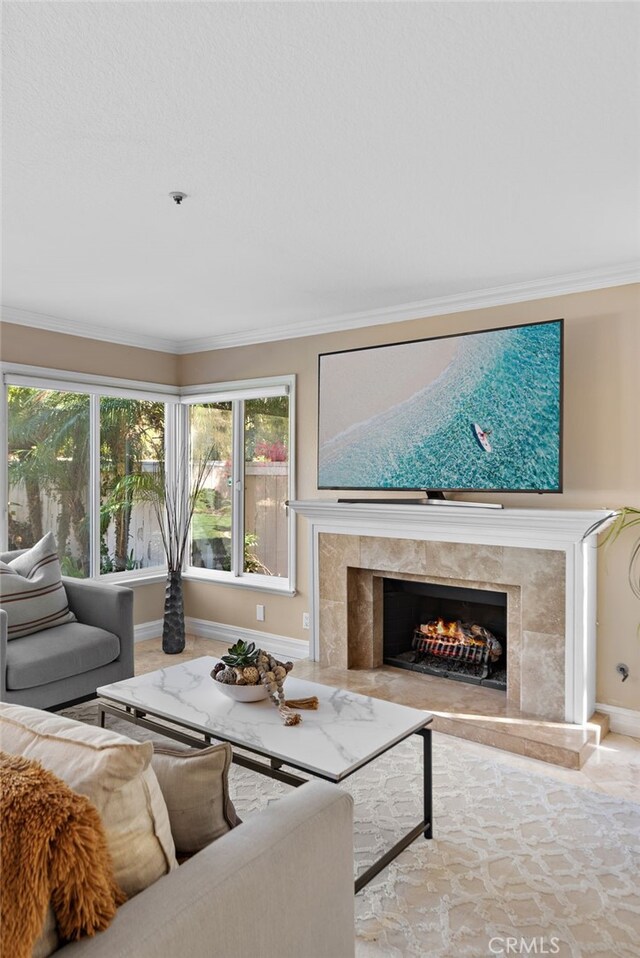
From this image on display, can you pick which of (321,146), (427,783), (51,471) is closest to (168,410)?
(51,471)

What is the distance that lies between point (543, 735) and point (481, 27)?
2940 millimetres

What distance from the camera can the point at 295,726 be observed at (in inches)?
90.4

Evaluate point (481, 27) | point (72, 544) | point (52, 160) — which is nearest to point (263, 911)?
point (481, 27)

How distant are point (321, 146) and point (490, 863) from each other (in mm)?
2506

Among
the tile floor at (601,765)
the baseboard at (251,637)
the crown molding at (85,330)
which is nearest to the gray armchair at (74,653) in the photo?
the tile floor at (601,765)

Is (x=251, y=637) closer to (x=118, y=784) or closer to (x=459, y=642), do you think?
(x=459, y=642)

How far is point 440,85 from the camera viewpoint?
1.77m

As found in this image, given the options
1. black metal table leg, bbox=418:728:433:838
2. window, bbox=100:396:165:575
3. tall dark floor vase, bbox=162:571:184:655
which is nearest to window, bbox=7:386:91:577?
window, bbox=100:396:165:575

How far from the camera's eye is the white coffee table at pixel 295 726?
2086 millimetres

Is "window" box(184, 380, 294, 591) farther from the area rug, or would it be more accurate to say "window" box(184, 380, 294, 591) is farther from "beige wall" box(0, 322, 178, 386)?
the area rug

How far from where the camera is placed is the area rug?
1935 millimetres

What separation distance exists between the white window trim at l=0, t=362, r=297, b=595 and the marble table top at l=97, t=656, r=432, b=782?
2.09m

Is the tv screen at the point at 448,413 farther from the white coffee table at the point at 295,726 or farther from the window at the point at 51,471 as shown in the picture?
the window at the point at 51,471

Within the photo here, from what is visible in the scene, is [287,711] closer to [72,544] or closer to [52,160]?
[52,160]
